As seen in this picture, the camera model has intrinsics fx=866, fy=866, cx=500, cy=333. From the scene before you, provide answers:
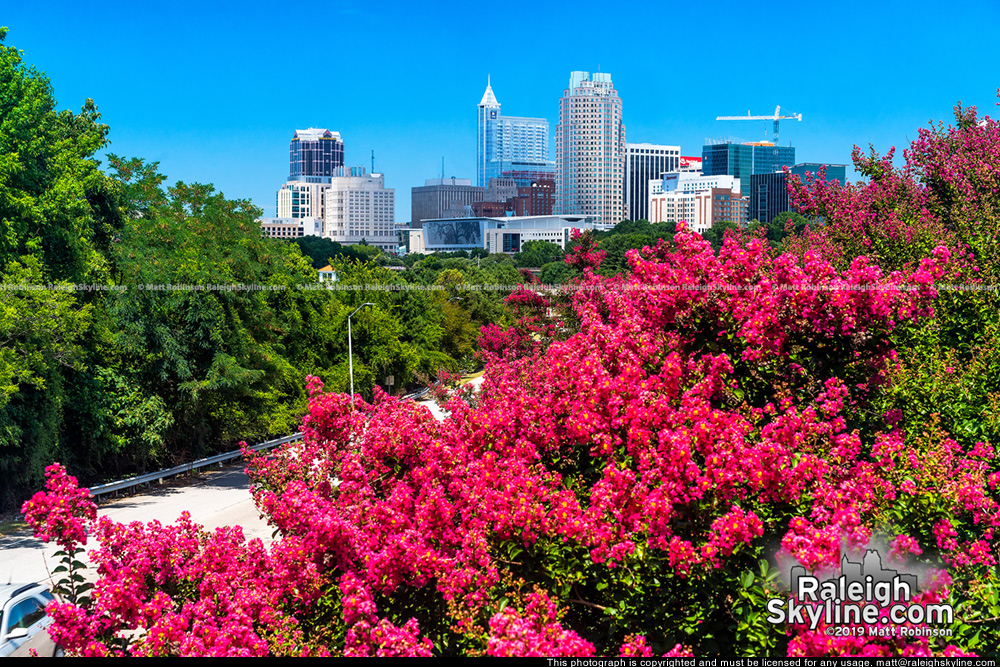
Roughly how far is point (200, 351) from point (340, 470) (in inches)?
850

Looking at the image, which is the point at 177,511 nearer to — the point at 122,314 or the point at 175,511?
the point at 175,511

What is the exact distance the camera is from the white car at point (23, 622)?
9141 mm

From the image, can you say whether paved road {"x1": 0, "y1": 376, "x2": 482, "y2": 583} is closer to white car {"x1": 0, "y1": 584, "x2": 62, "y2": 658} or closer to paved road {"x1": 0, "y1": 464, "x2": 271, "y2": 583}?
paved road {"x1": 0, "y1": 464, "x2": 271, "y2": 583}

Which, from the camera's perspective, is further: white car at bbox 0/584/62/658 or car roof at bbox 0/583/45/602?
car roof at bbox 0/583/45/602

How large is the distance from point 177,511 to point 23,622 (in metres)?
13.0

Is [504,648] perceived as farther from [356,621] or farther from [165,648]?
[165,648]

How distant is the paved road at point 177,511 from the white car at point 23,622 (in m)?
4.68

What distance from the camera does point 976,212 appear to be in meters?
10.6

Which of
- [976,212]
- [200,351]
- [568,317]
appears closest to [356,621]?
[976,212]

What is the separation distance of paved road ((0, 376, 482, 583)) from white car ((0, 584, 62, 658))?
4.68m

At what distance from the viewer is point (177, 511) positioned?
22.0 metres

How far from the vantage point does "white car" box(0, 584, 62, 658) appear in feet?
30.0

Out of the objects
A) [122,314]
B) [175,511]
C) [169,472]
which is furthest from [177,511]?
[122,314]

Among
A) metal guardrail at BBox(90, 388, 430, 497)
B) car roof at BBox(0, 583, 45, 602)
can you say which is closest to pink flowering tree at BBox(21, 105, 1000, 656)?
car roof at BBox(0, 583, 45, 602)
